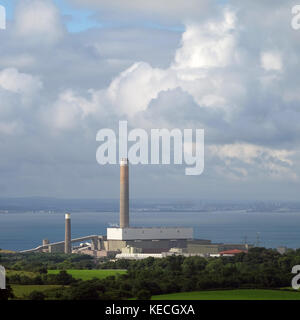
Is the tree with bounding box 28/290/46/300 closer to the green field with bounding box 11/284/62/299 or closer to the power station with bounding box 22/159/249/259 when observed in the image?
the green field with bounding box 11/284/62/299

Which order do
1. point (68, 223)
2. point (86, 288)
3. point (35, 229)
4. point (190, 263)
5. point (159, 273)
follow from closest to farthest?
point (86, 288) → point (159, 273) → point (190, 263) → point (68, 223) → point (35, 229)

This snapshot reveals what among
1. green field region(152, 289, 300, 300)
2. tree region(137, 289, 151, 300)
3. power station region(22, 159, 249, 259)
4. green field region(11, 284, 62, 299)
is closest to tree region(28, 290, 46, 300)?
green field region(11, 284, 62, 299)

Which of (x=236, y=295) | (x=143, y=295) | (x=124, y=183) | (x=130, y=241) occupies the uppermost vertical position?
(x=124, y=183)

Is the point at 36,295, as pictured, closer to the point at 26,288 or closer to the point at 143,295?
the point at 26,288

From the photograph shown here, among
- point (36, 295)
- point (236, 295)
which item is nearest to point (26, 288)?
point (36, 295)

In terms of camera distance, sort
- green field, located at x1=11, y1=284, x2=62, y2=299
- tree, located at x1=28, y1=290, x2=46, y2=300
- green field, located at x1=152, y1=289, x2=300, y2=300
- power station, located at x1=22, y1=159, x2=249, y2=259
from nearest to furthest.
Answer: tree, located at x1=28, y1=290, x2=46, y2=300 → green field, located at x1=11, y1=284, x2=62, y2=299 → green field, located at x1=152, y1=289, x2=300, y2=300 → power station, located at x1=22, y1=159, x2=249, y2=259
